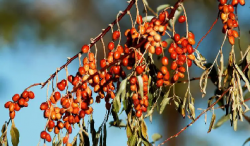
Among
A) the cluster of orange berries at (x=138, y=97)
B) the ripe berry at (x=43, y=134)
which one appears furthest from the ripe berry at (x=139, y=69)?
the ripe berry at (x=43, y=134)

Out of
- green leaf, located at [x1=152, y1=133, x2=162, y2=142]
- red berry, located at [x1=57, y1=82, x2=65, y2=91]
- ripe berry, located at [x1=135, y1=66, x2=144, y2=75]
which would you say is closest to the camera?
ripe berry, located at [x1=135, y1=66, x2=144, y2=75]

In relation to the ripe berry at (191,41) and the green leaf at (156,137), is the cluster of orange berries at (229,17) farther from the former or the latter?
the green leaf at (156,137)

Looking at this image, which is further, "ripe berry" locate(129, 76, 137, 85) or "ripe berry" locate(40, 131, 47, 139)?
"ripe berry" locate(40, 131, 47, 139)

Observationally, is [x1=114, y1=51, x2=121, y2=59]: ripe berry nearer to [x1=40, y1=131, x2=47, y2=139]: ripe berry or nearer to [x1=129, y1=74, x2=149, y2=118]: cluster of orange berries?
[x1=129, y1=74, x2=149, y2=118]: cluster of orange berries

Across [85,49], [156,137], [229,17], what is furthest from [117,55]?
[156,137]

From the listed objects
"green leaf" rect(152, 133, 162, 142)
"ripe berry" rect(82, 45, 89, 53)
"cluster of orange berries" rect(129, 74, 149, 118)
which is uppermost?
"ripe berry" rect(82, 45, 89, 53)

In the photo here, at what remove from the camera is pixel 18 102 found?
38.3 inches

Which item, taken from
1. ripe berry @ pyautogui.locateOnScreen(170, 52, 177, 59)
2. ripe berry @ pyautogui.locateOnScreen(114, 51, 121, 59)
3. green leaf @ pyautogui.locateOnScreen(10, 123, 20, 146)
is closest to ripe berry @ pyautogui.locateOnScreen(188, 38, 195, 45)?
ripe berry @ pyautogui.locateOnScreen(170, 52, 177, 59)

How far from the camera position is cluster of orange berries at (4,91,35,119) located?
0.96m

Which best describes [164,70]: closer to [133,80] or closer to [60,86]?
[133,80]

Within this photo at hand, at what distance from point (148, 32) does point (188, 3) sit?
1.98 meters

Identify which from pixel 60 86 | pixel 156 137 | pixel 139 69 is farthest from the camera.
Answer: pixel 156 137

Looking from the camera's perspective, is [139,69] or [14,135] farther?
[14,135]

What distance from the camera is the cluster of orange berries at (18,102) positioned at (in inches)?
37.7
